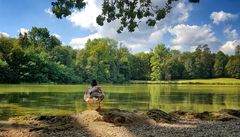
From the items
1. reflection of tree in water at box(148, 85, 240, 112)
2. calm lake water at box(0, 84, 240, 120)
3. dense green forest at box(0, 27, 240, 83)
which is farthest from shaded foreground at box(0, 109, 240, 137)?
dense green forest at box(0, 27, 240, 83)

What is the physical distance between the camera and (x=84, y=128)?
12758mm

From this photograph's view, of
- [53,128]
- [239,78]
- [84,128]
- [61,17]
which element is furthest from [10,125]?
[239,78]

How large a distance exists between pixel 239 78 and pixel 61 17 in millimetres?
129530

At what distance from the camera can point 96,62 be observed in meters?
110

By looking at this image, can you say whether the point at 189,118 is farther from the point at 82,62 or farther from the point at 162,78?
the point at 162,78

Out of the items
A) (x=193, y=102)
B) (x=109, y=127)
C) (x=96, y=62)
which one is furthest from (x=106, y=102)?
(x=96, y=62)

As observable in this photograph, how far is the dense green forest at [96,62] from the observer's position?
79562 mm

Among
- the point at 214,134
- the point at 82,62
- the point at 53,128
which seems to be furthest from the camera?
the point at 82,62

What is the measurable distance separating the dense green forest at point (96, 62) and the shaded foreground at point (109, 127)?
61.6 meters

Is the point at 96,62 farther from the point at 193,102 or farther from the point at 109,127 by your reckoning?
the point at 109,127

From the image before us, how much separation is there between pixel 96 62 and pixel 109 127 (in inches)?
3856

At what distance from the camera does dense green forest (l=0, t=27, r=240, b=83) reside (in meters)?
79.6

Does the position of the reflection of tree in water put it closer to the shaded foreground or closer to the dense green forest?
the shaded foreground

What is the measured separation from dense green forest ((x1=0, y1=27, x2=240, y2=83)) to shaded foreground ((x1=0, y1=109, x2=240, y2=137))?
6163 centimetres
